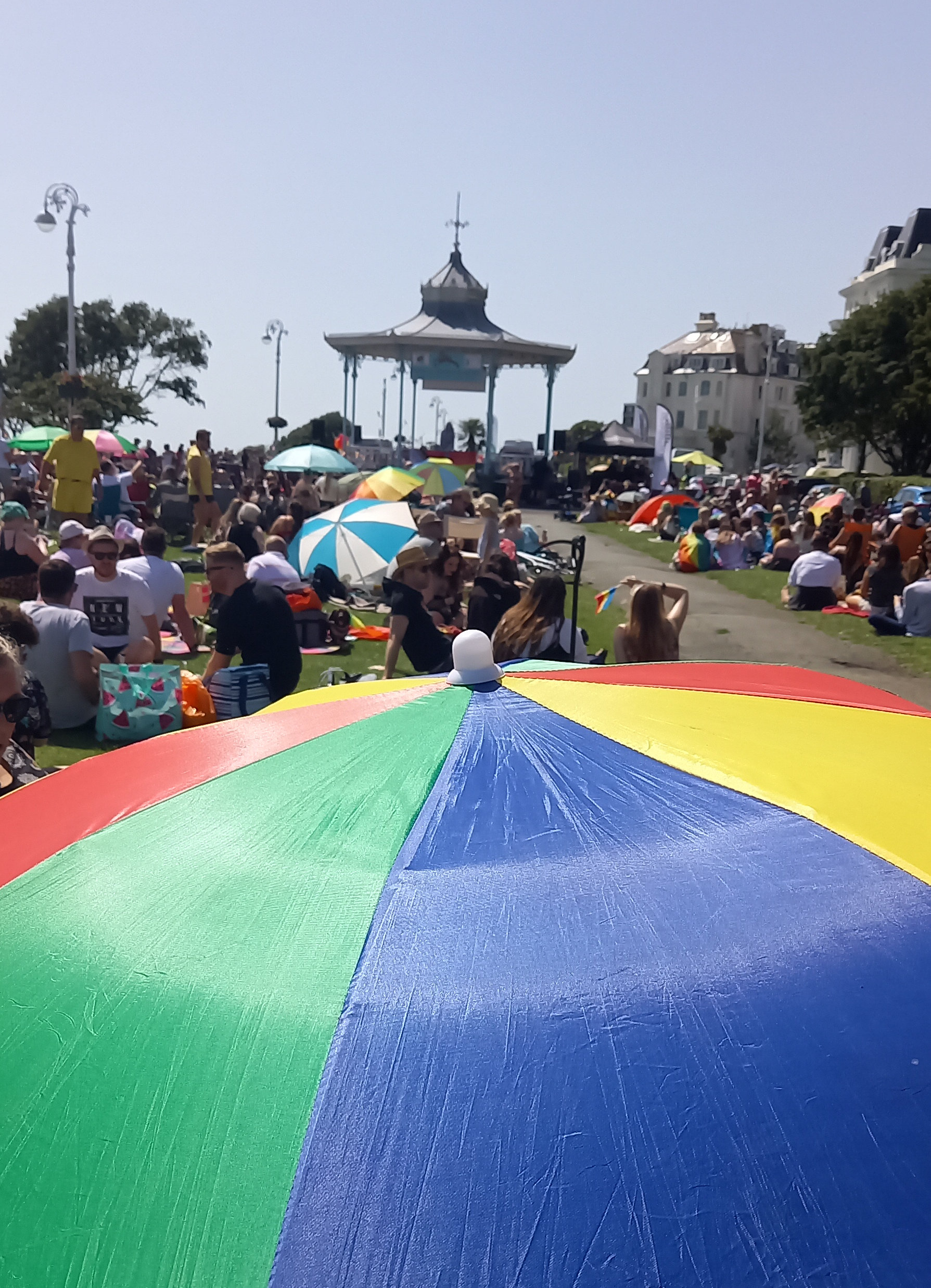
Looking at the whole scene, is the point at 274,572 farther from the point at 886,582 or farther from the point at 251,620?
the point at 886,582

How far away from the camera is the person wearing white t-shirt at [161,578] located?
8734mm

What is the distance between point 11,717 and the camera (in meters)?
4.08

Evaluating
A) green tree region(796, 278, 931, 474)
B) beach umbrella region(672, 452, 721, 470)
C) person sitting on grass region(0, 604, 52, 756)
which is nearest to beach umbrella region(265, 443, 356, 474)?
person sitting on grass region(0, 604, 52, 756)

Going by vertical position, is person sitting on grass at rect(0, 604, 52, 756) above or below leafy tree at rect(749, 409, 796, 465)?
below

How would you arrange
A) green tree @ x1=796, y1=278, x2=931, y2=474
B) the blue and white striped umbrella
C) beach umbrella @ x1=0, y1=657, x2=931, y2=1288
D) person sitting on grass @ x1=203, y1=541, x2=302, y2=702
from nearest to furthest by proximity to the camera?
beach umbrella @ x1=0, y1=657, x2=931, y2=1288 → person sitting on grass @ x1=203, y1=541, x2=302, y2=702 → the blue and white striped umbrella → green tree @ x1=796, y1=278, x2=931, y2=474

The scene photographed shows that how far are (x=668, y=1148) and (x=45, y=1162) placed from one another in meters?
0.82

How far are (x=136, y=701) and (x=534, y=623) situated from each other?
2630 millimetres

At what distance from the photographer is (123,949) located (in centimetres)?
173

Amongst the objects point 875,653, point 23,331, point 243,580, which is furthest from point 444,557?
point 23,331

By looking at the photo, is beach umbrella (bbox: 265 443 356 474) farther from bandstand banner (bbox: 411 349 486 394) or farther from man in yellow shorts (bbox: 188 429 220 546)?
bandstand banner (bbox: 411 349 486 394)

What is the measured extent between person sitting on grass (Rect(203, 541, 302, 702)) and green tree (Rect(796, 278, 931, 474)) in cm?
4650

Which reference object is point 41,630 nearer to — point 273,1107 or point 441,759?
point 441,759

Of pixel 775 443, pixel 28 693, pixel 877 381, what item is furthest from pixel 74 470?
pixel 775 443

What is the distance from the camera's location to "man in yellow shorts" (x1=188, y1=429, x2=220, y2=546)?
17.0 meters
